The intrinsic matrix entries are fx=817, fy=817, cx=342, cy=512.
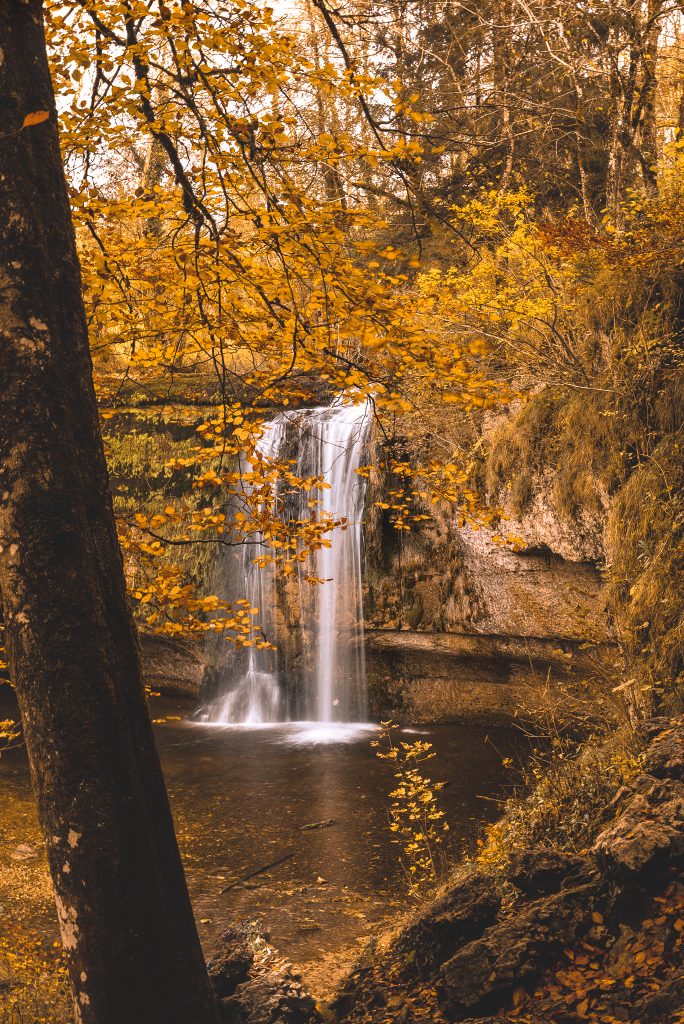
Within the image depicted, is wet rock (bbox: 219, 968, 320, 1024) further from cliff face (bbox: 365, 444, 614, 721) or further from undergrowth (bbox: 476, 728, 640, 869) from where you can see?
cliff face (bbox: 365, 444, 614, 721)

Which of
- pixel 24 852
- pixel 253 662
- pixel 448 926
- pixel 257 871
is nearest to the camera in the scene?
pixel 448 926

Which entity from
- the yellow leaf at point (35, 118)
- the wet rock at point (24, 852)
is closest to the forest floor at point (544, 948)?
the wet rock at point (24, 852)

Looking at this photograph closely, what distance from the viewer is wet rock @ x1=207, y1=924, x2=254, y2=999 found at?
3881mm

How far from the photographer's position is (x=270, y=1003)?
362 centimetres

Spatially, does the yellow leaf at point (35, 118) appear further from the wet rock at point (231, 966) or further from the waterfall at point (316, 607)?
the waterfall at point (316, 607)

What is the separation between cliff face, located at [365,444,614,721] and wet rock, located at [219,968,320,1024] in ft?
16.8

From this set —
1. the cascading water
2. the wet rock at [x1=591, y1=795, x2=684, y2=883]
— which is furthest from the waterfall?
the wet rock at [x1=591, y1=795, x2=684, y2=883]

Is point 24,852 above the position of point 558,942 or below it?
below

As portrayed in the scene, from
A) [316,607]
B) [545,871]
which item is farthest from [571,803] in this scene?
[316,607]

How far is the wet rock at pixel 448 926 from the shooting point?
378cm

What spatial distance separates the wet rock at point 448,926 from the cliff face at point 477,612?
465cm

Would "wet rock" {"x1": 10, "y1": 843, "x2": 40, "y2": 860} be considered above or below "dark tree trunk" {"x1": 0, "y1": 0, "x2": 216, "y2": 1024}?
below

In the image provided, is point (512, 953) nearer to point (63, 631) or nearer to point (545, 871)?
point (545, 871)

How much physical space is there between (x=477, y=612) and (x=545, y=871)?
5.81m
